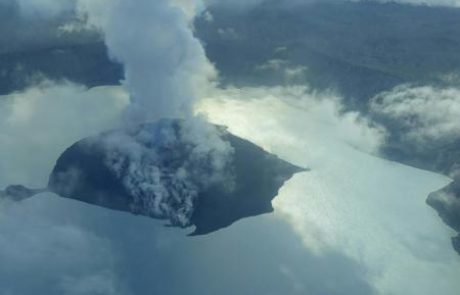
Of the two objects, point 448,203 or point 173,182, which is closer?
point 173,182

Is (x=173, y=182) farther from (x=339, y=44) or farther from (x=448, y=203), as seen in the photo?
(x=339, y=44)

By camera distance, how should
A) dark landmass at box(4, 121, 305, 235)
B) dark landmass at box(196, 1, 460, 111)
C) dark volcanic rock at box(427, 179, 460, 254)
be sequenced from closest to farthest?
dark landmass at box(4, 121, 305, 235), dark volcanic rock at box(427, 179, 460, 254), dark landmass at box(196, 1, 460, 111)

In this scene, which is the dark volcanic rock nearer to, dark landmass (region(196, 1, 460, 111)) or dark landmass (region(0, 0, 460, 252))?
dark landmass (region(0, 0, 460, 252))

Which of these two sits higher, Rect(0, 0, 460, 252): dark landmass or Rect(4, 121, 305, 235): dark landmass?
Rect(0, 0, 460, 252): dark landmass

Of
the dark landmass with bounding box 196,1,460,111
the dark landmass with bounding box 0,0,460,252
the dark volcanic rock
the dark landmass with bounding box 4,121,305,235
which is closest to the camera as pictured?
the dark landmass with bounding box 4,121,305,235

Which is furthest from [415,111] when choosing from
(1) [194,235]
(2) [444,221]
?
(1) [194,235]

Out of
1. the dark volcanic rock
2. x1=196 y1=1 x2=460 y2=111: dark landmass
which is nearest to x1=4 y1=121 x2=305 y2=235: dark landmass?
the dark volcanic rock

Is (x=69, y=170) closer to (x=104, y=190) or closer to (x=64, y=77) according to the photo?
(x=104, y=190)

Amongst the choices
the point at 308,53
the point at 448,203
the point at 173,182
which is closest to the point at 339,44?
the point at 308,53

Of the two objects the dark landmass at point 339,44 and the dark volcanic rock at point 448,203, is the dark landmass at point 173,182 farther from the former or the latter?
the dark landmass at point 339,44
